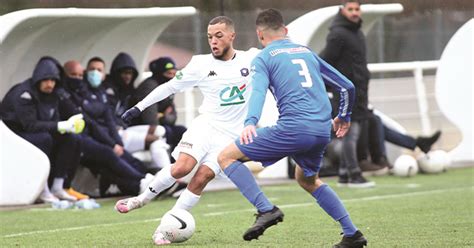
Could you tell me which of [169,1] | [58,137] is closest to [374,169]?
[58,137]

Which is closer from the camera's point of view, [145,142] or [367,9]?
[145,142]

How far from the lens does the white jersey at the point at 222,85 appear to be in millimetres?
9617

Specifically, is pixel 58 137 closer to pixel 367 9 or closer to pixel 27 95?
pixel 27 95

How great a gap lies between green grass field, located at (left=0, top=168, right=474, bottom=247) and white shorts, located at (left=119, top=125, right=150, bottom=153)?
0.73 metres

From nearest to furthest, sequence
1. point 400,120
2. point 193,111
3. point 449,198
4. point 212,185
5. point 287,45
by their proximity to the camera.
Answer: point 287,45 → point 449,198 → point 212,185 → point 193,111 → point 400,120

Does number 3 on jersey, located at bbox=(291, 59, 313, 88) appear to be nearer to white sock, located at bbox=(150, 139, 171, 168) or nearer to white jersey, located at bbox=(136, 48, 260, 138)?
white jersey, located at bbox=(136, 48, 260, 138)

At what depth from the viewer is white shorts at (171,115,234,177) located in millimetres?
9539

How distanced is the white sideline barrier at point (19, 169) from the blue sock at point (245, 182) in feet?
15.4

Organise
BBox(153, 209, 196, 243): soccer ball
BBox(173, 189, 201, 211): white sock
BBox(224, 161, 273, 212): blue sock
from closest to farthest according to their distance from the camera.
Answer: BBox(224, 161, 273, 212): blue sock
BBox(153, 209, 196, 243): soccer ball
BBox(173, 189, 201, 211): white sock

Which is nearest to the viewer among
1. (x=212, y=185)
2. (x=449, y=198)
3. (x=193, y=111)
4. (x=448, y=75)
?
(x=449, y=198)

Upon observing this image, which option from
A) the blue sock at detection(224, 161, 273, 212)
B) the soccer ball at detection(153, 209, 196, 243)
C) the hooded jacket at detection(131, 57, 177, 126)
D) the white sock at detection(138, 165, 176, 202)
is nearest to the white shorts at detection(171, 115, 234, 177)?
the white sock at detection(138, 165, 176, 202)

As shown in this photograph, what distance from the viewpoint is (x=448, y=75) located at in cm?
1741

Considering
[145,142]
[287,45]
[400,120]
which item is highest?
[287,45]

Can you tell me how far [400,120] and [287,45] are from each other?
1052cm
